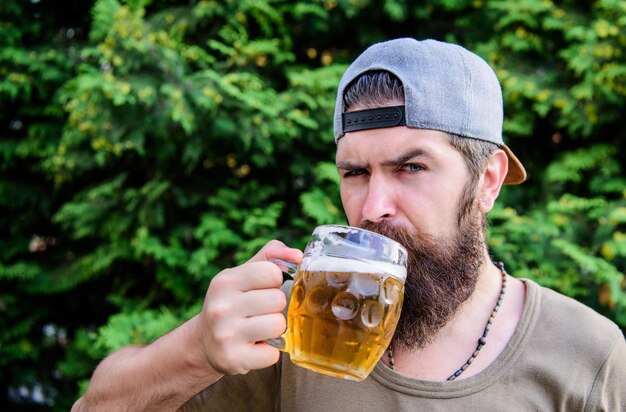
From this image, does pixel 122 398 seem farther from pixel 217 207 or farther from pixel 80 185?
pixel 80 185

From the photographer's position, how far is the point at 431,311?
1733 millimetres

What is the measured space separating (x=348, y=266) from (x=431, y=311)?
1.89 ft

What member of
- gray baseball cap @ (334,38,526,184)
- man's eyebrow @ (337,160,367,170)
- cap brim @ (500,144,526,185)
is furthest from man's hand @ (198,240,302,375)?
cap brim @ (500,144,526,185)

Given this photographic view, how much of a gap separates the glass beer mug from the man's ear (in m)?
0.75

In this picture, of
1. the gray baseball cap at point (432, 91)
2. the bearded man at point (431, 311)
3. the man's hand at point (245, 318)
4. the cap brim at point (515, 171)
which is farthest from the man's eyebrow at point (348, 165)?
the cap brim at point (515, 171)

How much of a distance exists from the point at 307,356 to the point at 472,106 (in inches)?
39.4

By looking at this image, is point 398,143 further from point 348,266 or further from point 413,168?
point 348,266

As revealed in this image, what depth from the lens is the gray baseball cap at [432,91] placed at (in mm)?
1694

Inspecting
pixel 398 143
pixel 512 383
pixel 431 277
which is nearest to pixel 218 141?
pixel 398 143

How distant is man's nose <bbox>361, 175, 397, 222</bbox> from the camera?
5.44 ft

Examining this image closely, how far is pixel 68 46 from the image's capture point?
14.6 feet

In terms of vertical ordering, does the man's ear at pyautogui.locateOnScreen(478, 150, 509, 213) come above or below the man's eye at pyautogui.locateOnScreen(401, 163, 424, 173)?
below

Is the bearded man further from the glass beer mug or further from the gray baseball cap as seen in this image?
the glass beer mug

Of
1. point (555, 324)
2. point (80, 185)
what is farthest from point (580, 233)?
point (80, 185)
